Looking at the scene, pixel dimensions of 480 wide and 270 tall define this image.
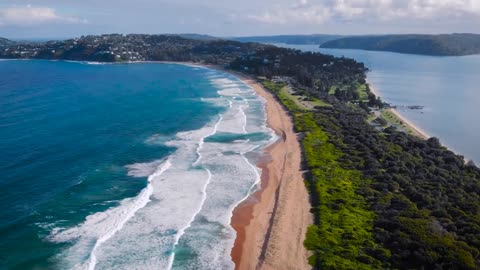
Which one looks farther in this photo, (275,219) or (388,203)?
(388,203)

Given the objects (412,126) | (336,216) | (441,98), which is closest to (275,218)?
(336,216)

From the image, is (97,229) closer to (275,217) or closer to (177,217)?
(177,217)

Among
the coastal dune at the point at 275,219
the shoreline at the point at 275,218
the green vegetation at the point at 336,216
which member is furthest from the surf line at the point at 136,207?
the green vegetation at the point at 336,216

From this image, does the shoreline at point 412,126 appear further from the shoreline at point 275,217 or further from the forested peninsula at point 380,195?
the shoreline at point 275,217

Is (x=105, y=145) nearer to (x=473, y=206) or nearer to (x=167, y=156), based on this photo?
(x=167, y=156)

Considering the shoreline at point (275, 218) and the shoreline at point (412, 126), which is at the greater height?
the shoreline at point (412, 126)
